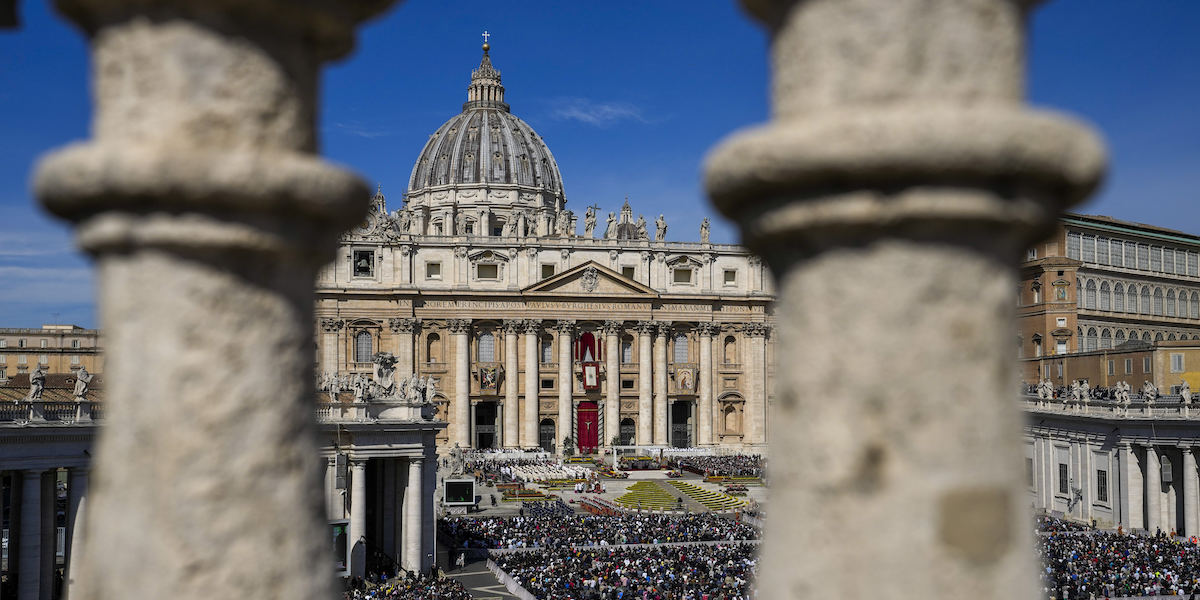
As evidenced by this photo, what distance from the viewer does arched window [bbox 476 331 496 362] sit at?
83.3 metres

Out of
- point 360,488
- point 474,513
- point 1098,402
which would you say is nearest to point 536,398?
point 474,513

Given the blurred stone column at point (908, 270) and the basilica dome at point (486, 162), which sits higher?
the basilica dome at point (486, 162)

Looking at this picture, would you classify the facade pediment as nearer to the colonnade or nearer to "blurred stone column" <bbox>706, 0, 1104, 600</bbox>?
the colonnade

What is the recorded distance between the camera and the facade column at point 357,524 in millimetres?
30469

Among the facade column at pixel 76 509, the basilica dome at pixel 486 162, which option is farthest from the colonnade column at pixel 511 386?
the facade column at pixel 76 509

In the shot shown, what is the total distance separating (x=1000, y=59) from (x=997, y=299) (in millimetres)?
697

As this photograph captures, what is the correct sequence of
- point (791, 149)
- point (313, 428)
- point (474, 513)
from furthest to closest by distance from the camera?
point (474, 513), point (313, 428), point (791, 149)

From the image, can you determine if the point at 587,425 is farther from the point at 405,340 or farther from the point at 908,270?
the point at 908,270

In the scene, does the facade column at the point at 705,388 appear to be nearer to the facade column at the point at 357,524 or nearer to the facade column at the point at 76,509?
the facade column at the point at 357,524

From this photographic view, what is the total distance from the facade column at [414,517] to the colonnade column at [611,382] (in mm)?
50684

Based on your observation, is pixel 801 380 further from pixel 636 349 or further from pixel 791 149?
pixel 636 349

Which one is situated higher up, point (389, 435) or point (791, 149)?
point (791, 149)

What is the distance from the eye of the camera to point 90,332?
87375 mm

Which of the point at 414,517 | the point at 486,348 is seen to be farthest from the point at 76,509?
the point at 486,348
